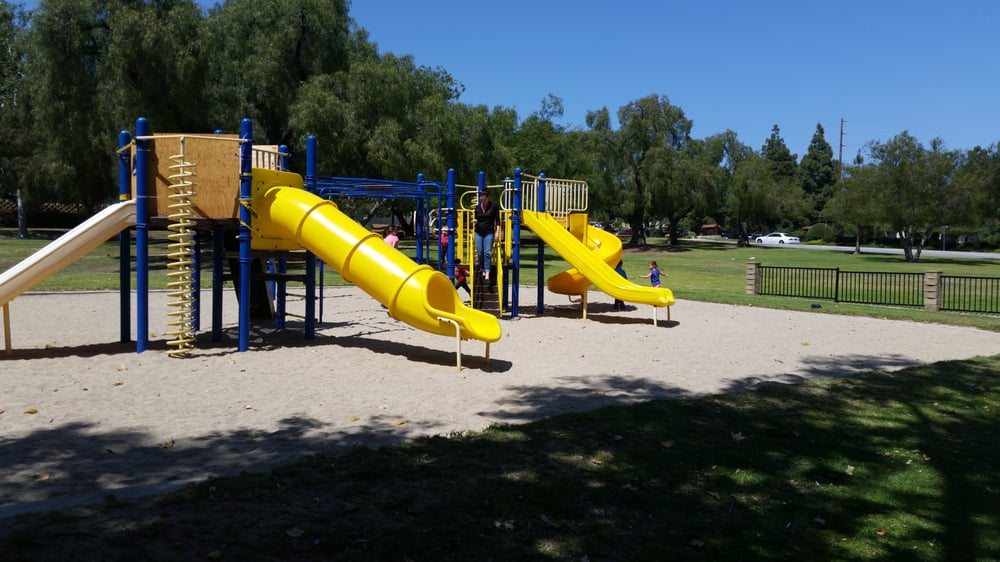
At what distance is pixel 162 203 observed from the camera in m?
10.7

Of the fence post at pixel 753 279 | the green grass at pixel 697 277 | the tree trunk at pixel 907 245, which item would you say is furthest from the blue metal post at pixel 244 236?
the tree trunk at pixel 907 245

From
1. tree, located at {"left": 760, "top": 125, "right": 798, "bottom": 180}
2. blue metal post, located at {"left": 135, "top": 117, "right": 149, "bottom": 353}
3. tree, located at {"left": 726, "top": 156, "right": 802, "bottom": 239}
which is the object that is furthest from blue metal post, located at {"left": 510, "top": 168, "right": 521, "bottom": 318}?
tree, located at {"left": 760, "top": 125, "right": 798, "bottom": 180}

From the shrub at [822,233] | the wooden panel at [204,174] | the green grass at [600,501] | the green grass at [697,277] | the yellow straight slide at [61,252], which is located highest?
the shrub at [822,233]

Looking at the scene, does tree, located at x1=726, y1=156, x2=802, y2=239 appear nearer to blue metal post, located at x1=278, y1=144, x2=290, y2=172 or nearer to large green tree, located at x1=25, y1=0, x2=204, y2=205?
large green tree, located at x1=25, y1=0, x2=204, y2=205

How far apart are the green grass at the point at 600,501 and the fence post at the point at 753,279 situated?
15.2 metres

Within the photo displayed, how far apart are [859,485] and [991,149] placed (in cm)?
5983

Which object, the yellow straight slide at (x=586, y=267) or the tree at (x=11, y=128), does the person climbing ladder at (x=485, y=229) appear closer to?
the yellow straight slide at (x=586, y=267)

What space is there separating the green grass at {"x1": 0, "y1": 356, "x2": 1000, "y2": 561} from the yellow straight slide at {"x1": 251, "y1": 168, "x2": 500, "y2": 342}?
312 cm

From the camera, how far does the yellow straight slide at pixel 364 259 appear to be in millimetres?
10016

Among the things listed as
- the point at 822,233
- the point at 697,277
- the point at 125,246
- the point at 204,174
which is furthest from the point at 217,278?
the point at 822,233

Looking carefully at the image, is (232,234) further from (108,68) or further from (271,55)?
(271,55)

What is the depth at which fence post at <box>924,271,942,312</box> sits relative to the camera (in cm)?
1902

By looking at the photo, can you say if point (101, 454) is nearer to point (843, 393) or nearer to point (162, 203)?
point (162, 203)

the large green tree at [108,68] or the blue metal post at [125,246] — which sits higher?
the large green tree at [108,68]
